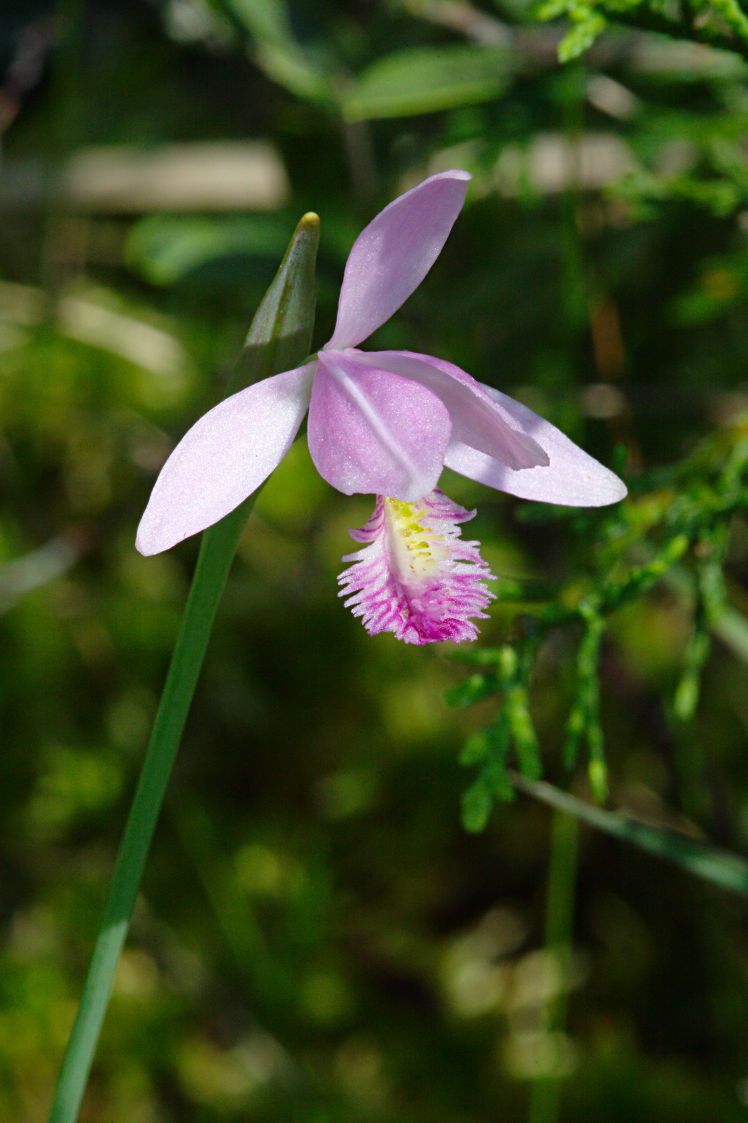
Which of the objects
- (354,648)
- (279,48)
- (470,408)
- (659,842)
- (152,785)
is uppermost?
(279,48)

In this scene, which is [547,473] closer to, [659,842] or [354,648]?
[659,842]

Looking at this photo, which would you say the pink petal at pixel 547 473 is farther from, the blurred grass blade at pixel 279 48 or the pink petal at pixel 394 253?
the blurred grass blade at pixel 279 48

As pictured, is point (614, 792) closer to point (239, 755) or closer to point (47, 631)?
point (239, 755)

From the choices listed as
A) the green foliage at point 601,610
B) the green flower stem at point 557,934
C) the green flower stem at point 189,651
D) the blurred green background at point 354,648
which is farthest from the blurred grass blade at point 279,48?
the green flower stem at point 557,934

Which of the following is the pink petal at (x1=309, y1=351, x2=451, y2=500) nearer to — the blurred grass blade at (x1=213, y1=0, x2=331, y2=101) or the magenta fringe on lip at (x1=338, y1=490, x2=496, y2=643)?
the magenta fringe on lip at (x1=338, y1=490, x2=496, y2=643)

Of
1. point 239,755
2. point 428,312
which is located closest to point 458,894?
point 239,755

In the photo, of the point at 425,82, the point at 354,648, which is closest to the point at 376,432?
the point at 425,82
